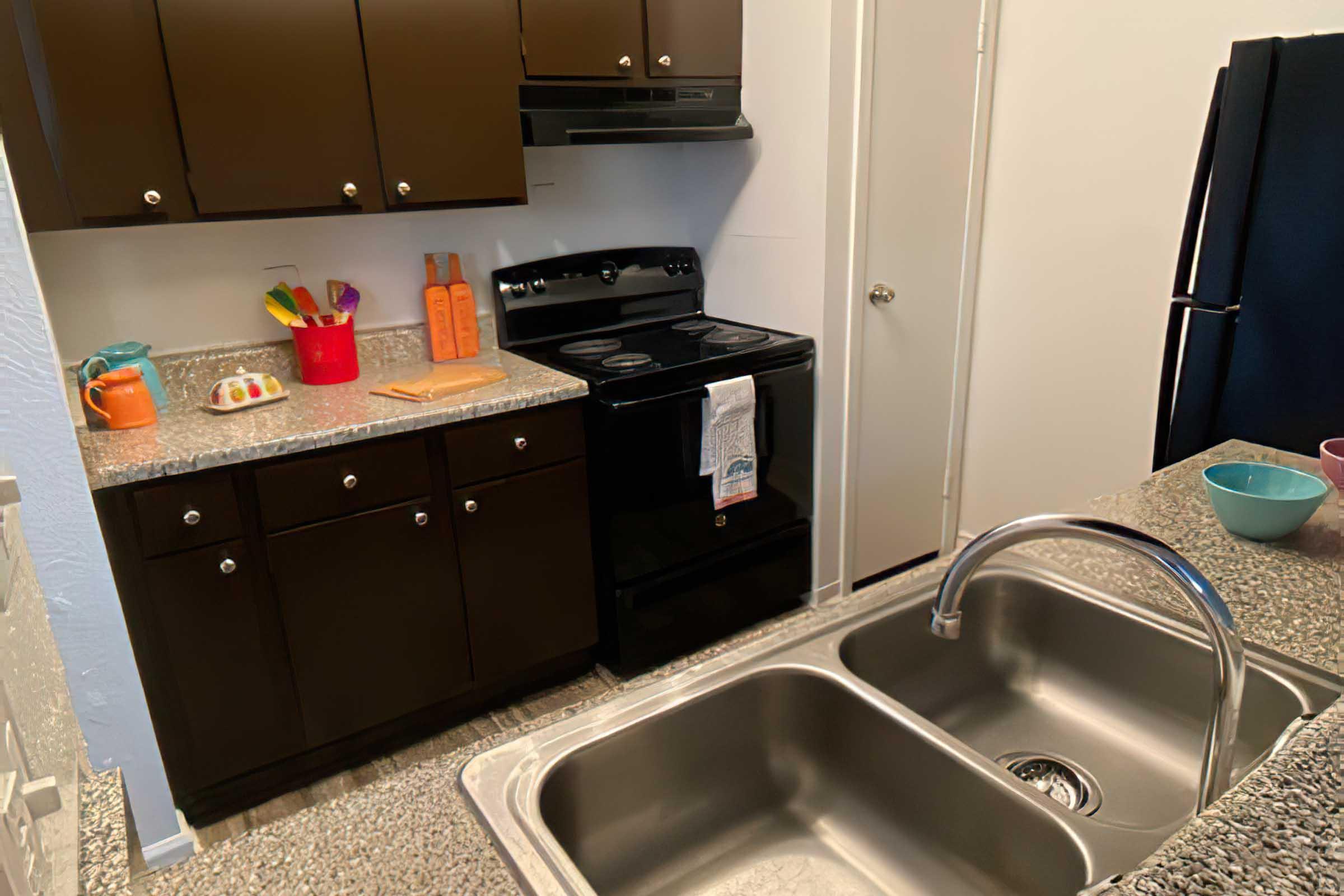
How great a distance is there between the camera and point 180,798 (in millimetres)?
1951

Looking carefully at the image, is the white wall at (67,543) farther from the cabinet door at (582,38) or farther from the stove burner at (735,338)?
the stove burner at (735,338)

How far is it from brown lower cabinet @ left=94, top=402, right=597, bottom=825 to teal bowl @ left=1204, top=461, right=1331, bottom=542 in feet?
4.81

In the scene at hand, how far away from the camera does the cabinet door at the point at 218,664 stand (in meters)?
1.83

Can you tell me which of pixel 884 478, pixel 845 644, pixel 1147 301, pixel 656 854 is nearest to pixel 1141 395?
pixel 1147 301

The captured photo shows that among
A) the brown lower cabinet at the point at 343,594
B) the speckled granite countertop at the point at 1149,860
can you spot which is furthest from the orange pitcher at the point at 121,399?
the speckled granite countertop at the point at 1149,860

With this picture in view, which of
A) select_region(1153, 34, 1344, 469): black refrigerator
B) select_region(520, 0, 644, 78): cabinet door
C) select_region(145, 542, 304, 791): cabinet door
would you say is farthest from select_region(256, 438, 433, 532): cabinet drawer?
select_region(1153, 34, 1344, 469): black refrigerator

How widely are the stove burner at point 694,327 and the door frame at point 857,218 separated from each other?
0.44 m

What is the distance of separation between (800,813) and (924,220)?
2113 millimetres

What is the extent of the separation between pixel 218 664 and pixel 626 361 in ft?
4.13

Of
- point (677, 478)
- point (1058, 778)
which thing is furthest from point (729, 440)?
point (1058, 778)

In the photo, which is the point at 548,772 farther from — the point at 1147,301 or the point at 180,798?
the point at 1147,301

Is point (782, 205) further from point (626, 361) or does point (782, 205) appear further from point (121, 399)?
point (121, 399)

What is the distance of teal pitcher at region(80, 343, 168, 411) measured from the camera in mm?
1958

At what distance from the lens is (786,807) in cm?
109
